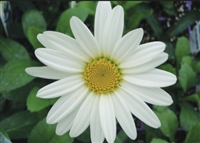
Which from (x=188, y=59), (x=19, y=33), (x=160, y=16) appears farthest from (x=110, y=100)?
(x=160, y=16)

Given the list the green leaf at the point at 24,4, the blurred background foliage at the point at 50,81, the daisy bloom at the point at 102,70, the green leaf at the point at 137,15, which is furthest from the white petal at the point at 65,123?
the green leaf at the point at 24,4

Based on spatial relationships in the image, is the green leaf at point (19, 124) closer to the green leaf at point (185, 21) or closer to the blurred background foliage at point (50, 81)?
the blurred background foliage at point (50, 81)

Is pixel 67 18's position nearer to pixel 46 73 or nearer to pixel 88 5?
Result: pixel 88 5

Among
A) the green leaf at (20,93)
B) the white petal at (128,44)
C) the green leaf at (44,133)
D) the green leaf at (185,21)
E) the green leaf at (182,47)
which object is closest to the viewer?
the white petal at (128,44)

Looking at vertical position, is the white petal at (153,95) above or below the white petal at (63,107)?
above

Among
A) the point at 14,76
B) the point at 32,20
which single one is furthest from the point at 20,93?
the point at 32,20

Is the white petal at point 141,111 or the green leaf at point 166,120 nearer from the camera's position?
the white petal at point 141,111
